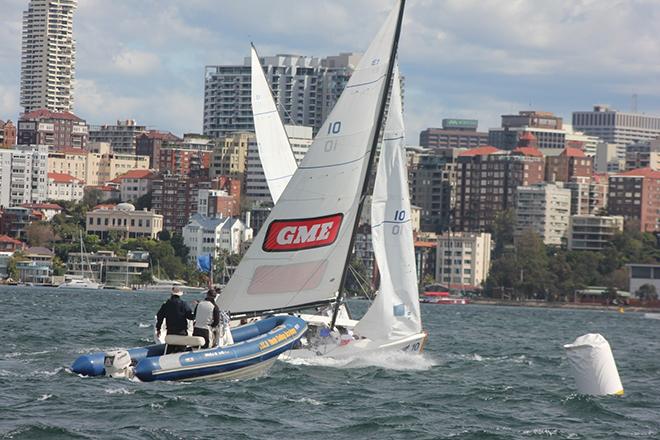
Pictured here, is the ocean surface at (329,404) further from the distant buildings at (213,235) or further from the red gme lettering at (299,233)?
the distant buildings at (213,235)

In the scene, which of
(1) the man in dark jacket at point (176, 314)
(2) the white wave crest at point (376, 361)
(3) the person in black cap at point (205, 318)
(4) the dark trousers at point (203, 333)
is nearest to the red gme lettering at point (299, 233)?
(2) the white wave crest at point (376, 361)

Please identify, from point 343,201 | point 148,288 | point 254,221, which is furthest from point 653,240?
point 343,201

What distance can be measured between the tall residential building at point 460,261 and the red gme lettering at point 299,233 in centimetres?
15274

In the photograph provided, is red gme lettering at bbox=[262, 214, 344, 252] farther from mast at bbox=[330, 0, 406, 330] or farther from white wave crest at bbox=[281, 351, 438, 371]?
white wave crest at bbox=[281, 351, 438, 371]

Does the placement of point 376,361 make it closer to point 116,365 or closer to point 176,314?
point 176,314

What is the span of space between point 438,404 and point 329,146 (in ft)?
21.4

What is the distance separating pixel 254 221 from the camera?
631 feet

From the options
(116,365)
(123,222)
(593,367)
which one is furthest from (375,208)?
(123,222)

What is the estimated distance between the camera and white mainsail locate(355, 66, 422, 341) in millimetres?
33469

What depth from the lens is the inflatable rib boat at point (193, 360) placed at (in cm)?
2620

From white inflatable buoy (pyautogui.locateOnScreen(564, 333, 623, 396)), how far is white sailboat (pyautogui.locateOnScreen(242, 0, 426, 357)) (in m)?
5.92

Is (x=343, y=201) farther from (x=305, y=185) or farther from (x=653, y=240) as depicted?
(x=653, y=240)

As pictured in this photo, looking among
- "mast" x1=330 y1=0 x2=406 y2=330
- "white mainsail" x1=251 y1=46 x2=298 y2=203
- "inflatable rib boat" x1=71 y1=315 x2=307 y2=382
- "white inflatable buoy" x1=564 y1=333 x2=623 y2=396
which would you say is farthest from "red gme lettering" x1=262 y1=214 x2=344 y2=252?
"white mainsail" x1=251 y1=46 x2=298 y2=203

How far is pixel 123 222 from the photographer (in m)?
189
